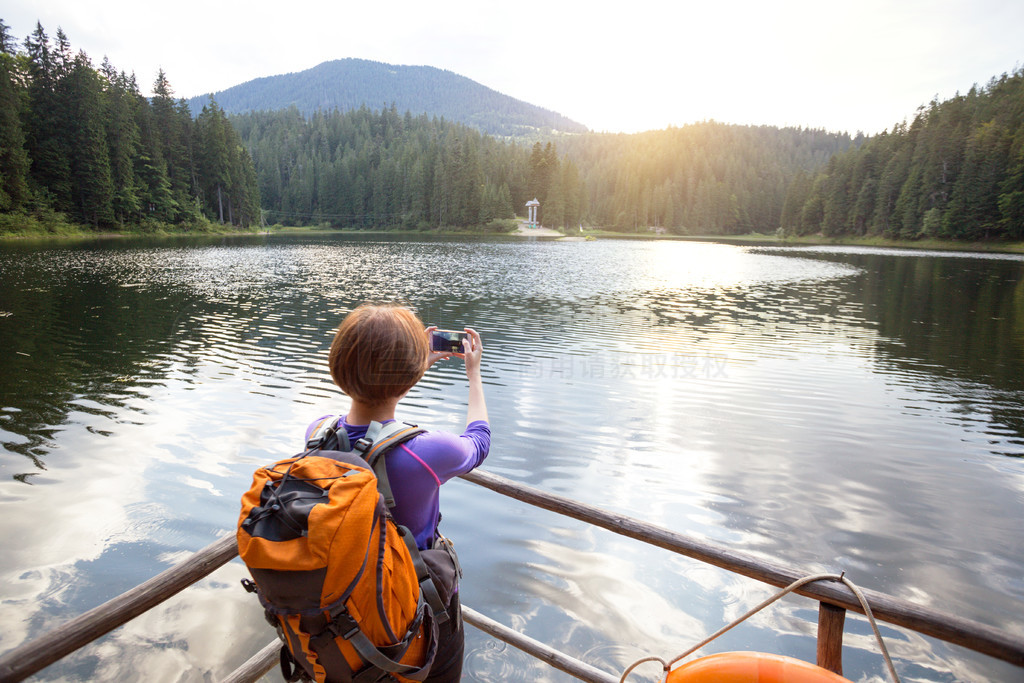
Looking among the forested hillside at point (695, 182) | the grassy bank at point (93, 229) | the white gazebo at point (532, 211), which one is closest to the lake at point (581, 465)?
the grassy bank at point (93, 229)

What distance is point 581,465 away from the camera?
8.09 m

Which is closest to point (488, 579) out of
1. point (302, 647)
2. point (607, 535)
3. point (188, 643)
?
point (607, 535)

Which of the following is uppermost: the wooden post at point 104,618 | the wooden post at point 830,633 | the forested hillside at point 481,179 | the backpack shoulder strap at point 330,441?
the forested hillside at point 481,179

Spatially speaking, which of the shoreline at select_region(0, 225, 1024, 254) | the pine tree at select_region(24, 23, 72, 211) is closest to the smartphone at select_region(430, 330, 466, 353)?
the shoreline at select_region(0, 225, 1024, 254)

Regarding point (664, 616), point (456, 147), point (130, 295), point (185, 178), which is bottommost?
point (664, 616)

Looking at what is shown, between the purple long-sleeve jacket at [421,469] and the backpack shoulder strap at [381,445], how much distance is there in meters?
0.03

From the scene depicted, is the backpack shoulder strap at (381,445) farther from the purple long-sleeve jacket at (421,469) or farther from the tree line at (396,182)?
the tree line at (396,182)

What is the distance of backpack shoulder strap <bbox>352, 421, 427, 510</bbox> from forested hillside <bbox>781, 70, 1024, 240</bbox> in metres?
88.2

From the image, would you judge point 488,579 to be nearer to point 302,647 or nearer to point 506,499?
point 506,499

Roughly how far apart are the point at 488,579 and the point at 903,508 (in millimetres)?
5808

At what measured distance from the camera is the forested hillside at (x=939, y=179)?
68875mm

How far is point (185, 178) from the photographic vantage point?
2758 inches

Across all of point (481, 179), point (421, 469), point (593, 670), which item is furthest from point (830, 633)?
point (481, 179)

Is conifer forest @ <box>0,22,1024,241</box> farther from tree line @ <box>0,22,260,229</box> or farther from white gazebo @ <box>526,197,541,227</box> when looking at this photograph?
white gazebo @ <box>526,197,541,227</box>
